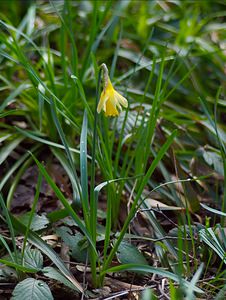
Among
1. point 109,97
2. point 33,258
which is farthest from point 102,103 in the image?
point 33,258

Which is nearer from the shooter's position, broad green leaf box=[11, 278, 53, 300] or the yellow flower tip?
broad green leaf box=[11, 278, 53, 300]

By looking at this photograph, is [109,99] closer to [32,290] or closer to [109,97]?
A: [109,97]

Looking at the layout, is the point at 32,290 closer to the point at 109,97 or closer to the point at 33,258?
the point at 33,258

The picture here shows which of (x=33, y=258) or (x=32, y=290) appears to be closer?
(x=32, y=290)

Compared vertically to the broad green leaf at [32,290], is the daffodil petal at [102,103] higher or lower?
higher

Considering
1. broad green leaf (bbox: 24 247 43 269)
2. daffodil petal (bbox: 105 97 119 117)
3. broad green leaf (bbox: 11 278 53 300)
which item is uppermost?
daffodil petal (bbox: 105 97 119 117)

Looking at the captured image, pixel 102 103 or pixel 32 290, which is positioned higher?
pixel 102 103

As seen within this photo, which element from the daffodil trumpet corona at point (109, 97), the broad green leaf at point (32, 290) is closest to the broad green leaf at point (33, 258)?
the broad green leaf at point (32, 290)

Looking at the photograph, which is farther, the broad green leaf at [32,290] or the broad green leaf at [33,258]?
the broad green leaf at [33,258]

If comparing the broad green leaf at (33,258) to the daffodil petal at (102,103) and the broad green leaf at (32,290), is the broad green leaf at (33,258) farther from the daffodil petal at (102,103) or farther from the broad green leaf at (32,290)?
the daffodil petal at (102,103)

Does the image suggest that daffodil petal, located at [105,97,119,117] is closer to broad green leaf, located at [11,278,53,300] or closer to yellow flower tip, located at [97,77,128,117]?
yellow flower tip, located at [97,77,128,117]

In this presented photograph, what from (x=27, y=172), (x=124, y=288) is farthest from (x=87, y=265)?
(x=27, y=172)

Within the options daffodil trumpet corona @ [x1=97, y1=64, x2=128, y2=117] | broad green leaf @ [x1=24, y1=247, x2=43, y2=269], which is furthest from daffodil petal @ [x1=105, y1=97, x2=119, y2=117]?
broad green leaf @ [x1=24, y1=247, x2=43, y2=269]

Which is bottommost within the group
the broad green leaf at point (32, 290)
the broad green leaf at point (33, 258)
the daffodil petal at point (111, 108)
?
the broad green leaf at point (32, 290)
